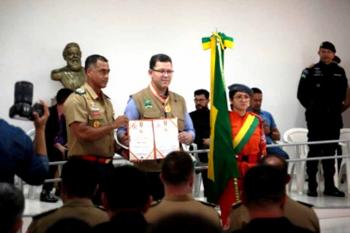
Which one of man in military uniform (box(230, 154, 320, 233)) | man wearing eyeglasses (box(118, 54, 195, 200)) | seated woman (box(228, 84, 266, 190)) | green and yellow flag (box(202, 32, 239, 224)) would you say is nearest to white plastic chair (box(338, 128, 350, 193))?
seated woman (box(228, 84, 266, 190))

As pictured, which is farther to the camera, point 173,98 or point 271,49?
point 271,49

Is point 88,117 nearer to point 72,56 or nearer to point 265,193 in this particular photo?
point 265,193

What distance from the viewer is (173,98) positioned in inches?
180

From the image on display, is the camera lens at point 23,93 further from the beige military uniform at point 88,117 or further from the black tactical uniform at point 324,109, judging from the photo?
the black tactical uniform at point 324,109

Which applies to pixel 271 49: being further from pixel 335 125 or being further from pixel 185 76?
pixel 335 125

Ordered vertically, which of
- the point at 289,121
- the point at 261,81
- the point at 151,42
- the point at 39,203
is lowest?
the point at 39,203

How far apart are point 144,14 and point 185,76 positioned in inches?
38.6

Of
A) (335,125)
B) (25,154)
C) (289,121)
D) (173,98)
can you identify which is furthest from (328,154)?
(25,154)

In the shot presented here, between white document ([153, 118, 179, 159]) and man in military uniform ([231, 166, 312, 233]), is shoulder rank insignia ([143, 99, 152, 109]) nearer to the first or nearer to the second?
white document ([153, 118, 179, 159])

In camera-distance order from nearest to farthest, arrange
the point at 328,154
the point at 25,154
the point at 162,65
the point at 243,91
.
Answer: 1. the point at 25,154
2. the point at 162,65
3. the point at 243,91
4. the point at 328,154

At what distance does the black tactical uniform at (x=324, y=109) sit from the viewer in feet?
22.1

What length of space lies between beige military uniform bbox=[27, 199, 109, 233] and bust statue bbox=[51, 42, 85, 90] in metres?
4.52

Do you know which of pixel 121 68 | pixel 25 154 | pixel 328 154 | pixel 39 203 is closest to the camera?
pixel 25 154

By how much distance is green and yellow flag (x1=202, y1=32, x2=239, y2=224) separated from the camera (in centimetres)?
468
